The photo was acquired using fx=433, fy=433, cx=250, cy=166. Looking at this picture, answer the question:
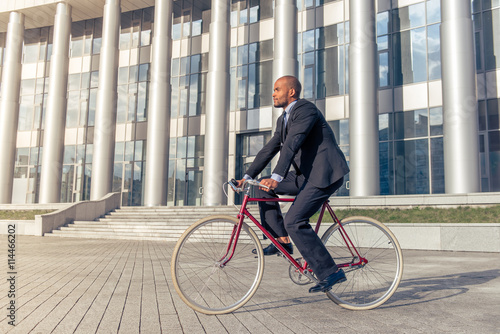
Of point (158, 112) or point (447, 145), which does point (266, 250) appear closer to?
point (447, 145)

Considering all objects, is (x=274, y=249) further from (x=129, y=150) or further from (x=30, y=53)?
(x=30, y=53)

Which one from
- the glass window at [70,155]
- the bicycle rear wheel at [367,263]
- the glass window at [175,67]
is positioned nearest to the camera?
the bicycle rear wheel at [367,263]

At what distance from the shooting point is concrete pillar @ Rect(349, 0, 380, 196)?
20625 millimetres

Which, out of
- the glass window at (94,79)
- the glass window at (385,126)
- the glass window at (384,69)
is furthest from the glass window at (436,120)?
the glass window at (94,79)

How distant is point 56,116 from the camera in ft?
95.9

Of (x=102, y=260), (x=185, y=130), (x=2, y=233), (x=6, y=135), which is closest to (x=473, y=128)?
(x=102, y=260)

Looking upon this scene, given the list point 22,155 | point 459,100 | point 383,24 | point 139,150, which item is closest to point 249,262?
point 459,100

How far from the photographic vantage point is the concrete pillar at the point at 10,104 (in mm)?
31078

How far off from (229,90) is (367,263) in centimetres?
2171

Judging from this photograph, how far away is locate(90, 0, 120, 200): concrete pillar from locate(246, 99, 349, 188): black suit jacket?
2431 cm

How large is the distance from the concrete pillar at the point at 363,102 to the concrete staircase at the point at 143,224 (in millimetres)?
6452

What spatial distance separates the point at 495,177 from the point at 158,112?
60.5 ft

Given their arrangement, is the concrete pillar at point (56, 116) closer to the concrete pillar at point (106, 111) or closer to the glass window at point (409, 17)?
the concrete pillar at point (106, 111)

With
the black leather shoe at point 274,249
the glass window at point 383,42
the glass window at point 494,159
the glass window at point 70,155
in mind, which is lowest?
the black leather shoe at point 274,249
